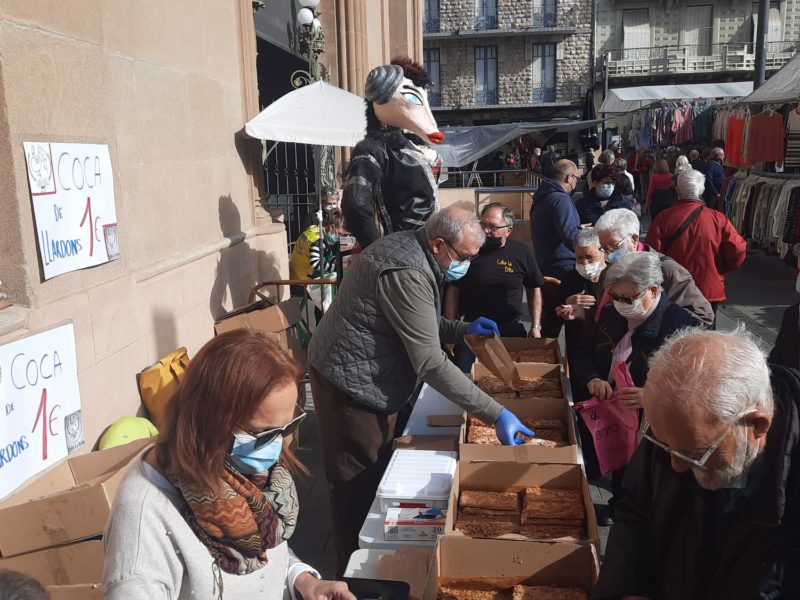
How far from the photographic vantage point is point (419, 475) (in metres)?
2.96

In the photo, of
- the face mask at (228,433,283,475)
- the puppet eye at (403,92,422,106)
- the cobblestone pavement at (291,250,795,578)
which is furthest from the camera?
the puppet eye at (403,92,422,106)

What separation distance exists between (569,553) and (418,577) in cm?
50

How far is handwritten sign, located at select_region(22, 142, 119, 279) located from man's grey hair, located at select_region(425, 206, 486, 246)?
166 centimetres

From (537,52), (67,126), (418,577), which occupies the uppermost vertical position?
(537,52)

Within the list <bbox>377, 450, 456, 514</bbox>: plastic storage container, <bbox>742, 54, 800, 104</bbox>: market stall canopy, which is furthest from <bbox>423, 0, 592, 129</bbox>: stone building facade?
<bbox>377, 450, 456, 514</bbox>: plastic storage container

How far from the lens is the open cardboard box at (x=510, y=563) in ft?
7.79

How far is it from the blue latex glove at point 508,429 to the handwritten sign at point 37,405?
192 cm

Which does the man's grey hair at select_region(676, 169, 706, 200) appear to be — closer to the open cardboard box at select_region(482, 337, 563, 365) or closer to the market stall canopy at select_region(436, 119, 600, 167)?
the open cardboard box at select_region(482, 337, 563, 365)

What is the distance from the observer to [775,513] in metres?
1.69

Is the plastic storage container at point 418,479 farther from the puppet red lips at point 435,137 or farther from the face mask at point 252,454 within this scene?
the puppet red lips at point 435,137

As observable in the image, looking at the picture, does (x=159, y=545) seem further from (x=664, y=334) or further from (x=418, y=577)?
(x=664, y=334)

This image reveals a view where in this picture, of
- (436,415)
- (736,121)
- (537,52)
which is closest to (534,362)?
(436,415)

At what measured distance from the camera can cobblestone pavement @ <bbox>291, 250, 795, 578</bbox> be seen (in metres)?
4.24

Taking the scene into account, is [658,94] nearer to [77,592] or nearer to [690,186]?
[690,186]
